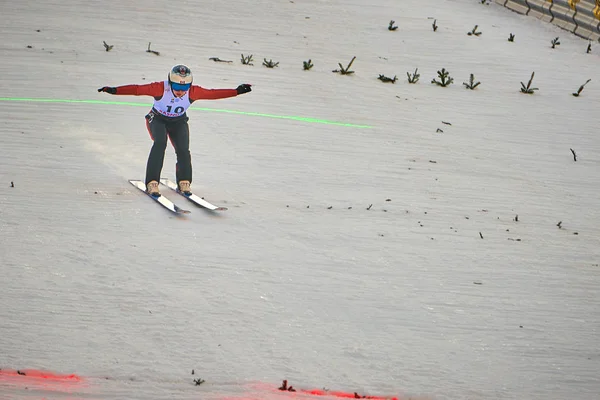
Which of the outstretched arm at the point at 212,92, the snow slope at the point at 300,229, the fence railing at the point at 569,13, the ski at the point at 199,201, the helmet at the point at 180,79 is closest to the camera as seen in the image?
the snow slope at the point at 300,229

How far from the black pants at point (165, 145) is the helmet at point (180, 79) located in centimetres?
44

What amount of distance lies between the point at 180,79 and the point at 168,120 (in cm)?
55

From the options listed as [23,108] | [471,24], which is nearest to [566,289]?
[23,108]

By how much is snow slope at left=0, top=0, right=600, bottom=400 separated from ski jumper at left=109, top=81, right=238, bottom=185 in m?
0.46

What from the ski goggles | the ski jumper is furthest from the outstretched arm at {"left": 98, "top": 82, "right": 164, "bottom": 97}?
the ski goggles

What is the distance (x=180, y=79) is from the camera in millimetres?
10828

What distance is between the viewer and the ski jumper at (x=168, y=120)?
36.0 feet

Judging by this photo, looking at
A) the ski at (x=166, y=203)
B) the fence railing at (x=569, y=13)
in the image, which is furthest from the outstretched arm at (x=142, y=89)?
the fence railing at (x=569, y=13)

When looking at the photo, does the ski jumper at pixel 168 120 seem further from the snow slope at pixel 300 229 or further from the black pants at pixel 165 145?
the snow slope at pixel 300 229

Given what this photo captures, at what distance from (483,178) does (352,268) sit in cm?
377

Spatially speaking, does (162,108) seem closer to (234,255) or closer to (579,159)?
(234,255)

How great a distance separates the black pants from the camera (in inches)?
437

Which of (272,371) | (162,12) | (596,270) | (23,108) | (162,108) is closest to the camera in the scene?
(272,371)

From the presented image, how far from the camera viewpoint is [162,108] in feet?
36.2
